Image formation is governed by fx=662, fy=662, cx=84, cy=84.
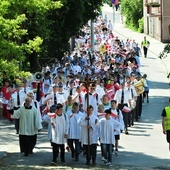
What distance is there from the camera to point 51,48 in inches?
1310

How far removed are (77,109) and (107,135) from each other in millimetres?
1129

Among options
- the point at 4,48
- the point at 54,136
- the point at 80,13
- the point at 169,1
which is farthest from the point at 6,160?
the point at 169,1

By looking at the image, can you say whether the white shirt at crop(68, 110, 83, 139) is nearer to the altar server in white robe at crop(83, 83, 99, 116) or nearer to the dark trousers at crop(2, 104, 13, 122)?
the altar server in white robe at crop(83, 83, 99, 116)

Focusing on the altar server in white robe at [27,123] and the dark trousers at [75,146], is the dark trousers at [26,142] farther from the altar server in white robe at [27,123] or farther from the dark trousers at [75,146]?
the dark trousers at [75,146]

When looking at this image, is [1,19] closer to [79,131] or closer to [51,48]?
[79,131]

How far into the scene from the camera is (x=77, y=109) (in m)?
17.2

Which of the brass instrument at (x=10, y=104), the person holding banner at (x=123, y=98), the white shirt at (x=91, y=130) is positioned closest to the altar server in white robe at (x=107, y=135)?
the white shirt at (x=91, y=130)

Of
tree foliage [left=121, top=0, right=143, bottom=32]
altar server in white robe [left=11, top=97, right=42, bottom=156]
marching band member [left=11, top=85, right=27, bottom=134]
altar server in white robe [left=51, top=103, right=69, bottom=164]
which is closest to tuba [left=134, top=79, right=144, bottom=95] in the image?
marching band member [left=11, top=85, right=27, bottom=134]

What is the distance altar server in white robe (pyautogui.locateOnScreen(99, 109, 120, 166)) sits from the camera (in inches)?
654

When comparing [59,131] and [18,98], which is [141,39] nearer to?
[18,98]

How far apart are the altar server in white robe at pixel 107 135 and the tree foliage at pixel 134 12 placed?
5838cm

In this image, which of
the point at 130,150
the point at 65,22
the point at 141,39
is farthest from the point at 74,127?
the point at 141,39

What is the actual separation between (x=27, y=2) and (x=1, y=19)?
1527 millimetres

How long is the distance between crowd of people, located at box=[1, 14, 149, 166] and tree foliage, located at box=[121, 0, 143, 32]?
42224 mm
